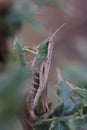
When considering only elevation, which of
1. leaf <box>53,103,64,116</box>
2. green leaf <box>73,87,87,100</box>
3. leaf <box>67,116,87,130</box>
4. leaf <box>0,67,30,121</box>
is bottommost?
leaf <box>67,116,87,130</box>

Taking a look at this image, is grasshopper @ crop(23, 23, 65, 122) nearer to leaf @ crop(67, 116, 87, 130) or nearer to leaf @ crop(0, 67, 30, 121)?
leaf @ crop(67, 116, 87, 130)

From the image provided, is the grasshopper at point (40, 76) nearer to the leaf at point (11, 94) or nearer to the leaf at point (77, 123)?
the leaf at point (77, 123)

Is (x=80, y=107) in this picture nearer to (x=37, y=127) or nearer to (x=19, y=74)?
(x=37, y=127)

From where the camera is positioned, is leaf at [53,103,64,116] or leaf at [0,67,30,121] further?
leaf at [53,103,64,116]

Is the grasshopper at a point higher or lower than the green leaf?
higher

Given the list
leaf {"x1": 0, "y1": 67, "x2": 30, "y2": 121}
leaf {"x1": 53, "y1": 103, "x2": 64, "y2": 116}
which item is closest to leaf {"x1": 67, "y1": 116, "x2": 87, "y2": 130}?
leaf {"x1": 53, "y1": 103, "x2": 64, "y2": 116}

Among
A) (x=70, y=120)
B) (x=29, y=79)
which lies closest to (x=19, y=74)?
(x=29, y=79)

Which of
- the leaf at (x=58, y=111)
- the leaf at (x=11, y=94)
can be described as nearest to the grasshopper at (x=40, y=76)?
the leaf at (x=58, y=111)
